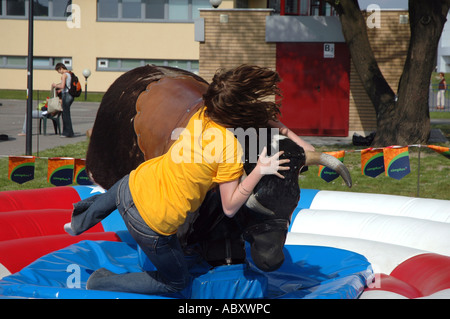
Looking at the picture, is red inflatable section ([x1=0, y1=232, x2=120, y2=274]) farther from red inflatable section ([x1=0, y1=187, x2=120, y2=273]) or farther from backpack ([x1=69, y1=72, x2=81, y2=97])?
backpack ([x1=69, y1=72, x2=81, y2=97])

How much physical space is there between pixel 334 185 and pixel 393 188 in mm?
879

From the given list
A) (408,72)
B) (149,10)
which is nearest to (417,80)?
(408,72)

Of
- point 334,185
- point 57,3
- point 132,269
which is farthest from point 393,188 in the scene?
point 57,3

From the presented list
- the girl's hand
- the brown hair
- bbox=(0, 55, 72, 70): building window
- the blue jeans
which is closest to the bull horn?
the girl's hand

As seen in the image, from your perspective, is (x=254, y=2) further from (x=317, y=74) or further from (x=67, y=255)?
(x=67, y=255)

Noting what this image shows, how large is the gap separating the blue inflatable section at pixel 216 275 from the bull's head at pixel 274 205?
45cm

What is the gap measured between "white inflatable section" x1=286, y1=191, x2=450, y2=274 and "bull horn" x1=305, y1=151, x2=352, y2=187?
1.38m

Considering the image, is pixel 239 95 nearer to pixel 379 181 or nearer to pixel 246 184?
pixel 246 184

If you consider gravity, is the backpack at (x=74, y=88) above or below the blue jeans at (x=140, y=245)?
above

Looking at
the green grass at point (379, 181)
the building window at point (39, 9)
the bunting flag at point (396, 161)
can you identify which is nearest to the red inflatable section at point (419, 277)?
the bunting flag at point (396, 161)

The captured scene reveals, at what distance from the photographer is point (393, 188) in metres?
9.25

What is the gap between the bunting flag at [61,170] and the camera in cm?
687

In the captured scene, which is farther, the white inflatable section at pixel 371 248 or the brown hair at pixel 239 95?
the white inflatable section at pixel 371 248

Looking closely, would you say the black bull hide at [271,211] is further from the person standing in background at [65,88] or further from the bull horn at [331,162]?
the person standing in background at [65,88]
